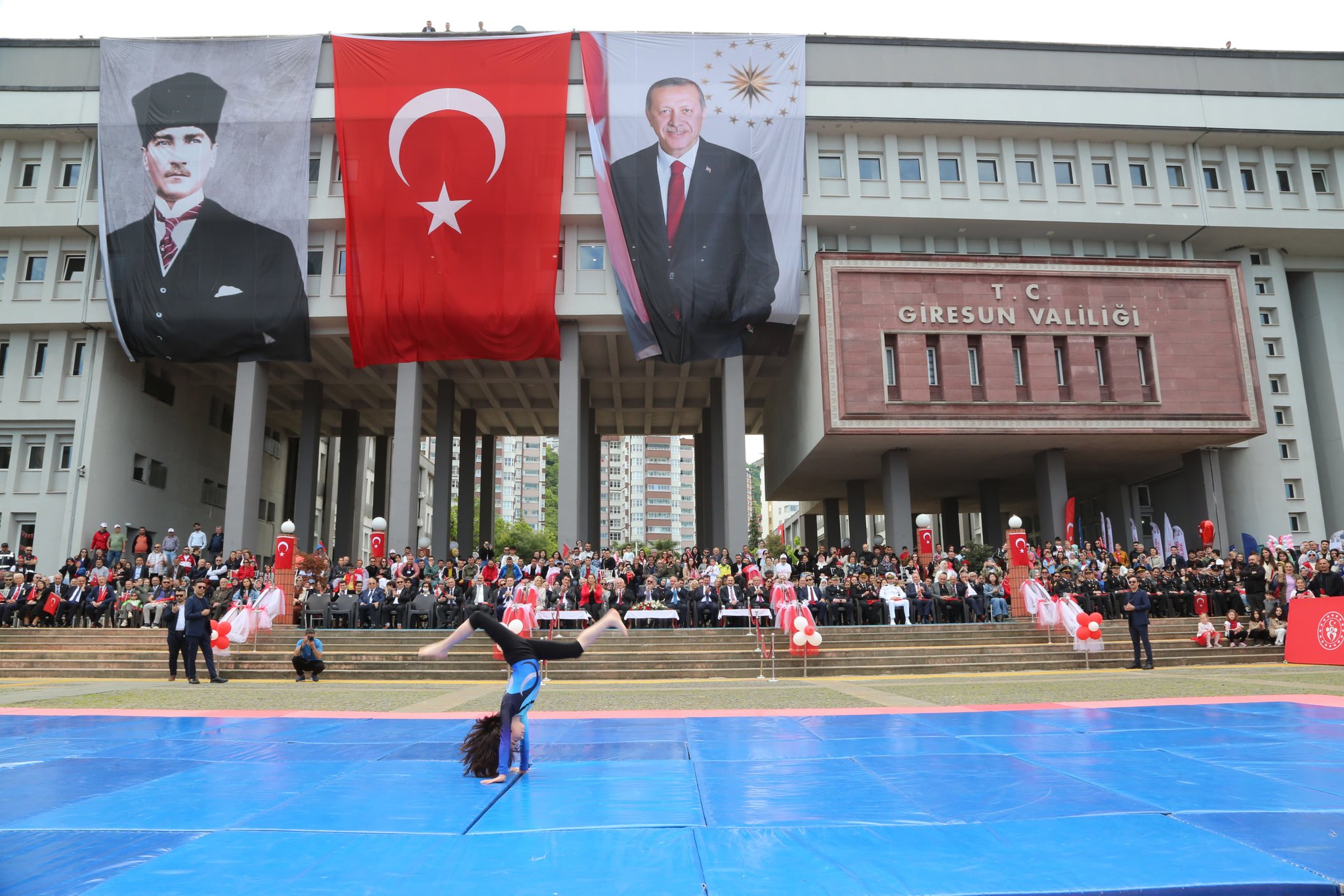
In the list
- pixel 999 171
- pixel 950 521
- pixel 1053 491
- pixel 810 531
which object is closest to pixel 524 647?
pixel 1053 491

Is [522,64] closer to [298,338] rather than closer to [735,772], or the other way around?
[298,338]

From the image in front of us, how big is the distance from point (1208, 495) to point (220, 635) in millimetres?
33823

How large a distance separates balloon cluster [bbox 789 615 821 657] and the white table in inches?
135

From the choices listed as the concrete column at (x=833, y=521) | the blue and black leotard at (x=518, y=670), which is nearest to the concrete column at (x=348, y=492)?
the concrete column at (x=833, y=521)

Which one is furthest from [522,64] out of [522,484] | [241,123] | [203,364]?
[522,484]

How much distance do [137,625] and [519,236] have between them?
17691 mm

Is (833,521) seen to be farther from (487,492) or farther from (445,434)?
(445,434)

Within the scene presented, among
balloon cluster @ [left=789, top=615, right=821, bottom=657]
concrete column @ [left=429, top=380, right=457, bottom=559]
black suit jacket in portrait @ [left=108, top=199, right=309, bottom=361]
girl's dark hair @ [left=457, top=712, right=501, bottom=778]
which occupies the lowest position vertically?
girl's dark hair @ [left=457, top=712, right=501, bottom=778]

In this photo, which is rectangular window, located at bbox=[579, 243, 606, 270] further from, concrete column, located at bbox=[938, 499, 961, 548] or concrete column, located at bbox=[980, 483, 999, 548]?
concrete column, located at bbox=[938, 499, 961, 548]

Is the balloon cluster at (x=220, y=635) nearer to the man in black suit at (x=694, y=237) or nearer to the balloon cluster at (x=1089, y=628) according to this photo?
the man in black suit at (x=694, y=237)

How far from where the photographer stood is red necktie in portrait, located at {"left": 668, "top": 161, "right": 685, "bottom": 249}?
30281 millimetres

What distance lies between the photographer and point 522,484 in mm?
A: 143500

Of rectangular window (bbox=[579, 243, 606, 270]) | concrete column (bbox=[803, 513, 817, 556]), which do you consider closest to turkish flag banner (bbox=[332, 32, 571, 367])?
rectangular window (bbox=[579, 243, 606, 270])

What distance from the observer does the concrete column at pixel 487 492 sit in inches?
1729
